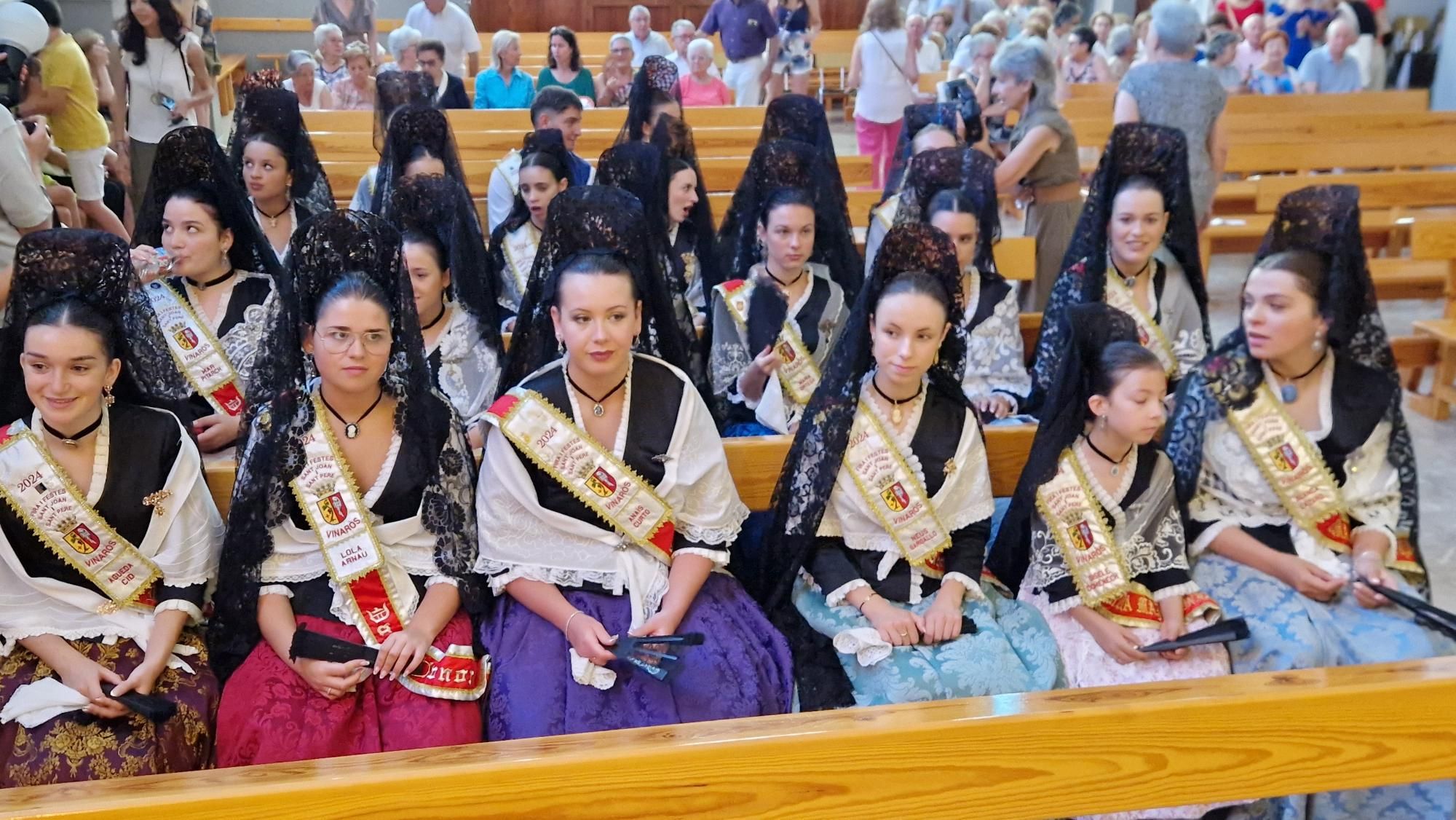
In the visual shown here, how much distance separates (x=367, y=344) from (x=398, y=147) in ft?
6.85

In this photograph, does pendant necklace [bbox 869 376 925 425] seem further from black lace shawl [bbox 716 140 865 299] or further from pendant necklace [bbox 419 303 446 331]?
pendant necklace [bbox 419 303 446 331]

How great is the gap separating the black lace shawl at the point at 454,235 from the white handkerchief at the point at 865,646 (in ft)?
4.84

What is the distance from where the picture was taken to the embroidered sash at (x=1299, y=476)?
264 cm

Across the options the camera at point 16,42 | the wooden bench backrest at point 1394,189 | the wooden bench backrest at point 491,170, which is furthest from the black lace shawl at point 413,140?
the wooden bench backrest at point 1394,189

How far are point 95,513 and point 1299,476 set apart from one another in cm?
253

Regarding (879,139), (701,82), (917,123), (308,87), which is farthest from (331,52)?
(917,123)

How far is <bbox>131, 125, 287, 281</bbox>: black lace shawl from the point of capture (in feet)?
10.2

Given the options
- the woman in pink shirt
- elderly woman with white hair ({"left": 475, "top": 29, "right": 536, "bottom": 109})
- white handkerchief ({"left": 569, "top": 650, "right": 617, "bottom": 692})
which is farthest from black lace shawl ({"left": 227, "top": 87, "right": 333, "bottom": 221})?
the woman in pink shirt

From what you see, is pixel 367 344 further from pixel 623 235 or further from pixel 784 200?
pixel 784 200

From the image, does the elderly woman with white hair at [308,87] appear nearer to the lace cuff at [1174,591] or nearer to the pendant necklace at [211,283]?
the pendant necklace at [211,283]

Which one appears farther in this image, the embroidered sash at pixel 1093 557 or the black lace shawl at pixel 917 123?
the black lace shawl at pixel 917 123

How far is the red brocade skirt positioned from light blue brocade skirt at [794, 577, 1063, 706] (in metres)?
0.76

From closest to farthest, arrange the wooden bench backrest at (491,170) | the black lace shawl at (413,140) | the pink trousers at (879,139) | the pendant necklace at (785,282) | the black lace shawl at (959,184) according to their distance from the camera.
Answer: the pendant necklace at (785,282) < the black lace shawl at (959,184) < the black lace shawl at (413,140) < the wooden bench backrest at (491,170) < the pink trousers at (879,139)

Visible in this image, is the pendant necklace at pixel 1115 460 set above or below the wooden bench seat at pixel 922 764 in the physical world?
above
